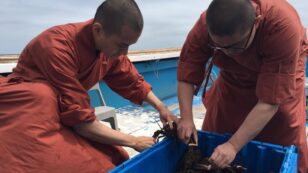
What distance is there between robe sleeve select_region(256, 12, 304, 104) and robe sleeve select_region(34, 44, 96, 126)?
84cm

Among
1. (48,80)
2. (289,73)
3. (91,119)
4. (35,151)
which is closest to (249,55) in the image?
(289,73)

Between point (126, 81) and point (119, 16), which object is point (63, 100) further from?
point (126, 81)

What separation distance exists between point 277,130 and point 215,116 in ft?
1.30

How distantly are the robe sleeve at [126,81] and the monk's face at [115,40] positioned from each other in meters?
0.33

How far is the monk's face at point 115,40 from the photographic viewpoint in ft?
4.80

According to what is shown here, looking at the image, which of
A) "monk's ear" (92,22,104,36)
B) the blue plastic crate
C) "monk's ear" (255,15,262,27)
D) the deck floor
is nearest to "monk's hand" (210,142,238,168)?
the blue plastic crate

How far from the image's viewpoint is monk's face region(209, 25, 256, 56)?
4.27ft

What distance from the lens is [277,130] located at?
174cm

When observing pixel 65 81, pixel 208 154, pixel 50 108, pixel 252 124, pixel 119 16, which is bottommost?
pixel 208 154

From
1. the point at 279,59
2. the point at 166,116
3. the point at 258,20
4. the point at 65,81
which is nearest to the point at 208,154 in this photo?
the point at 166,116

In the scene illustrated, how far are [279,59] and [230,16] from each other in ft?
1.09

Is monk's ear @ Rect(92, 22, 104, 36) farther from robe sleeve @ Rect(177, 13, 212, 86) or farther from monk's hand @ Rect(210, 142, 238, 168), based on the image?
monk's hand @ Rect(210, 142, 238, 168)

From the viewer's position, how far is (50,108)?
4.59 ft

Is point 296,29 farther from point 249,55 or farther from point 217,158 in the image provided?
point 217,158
